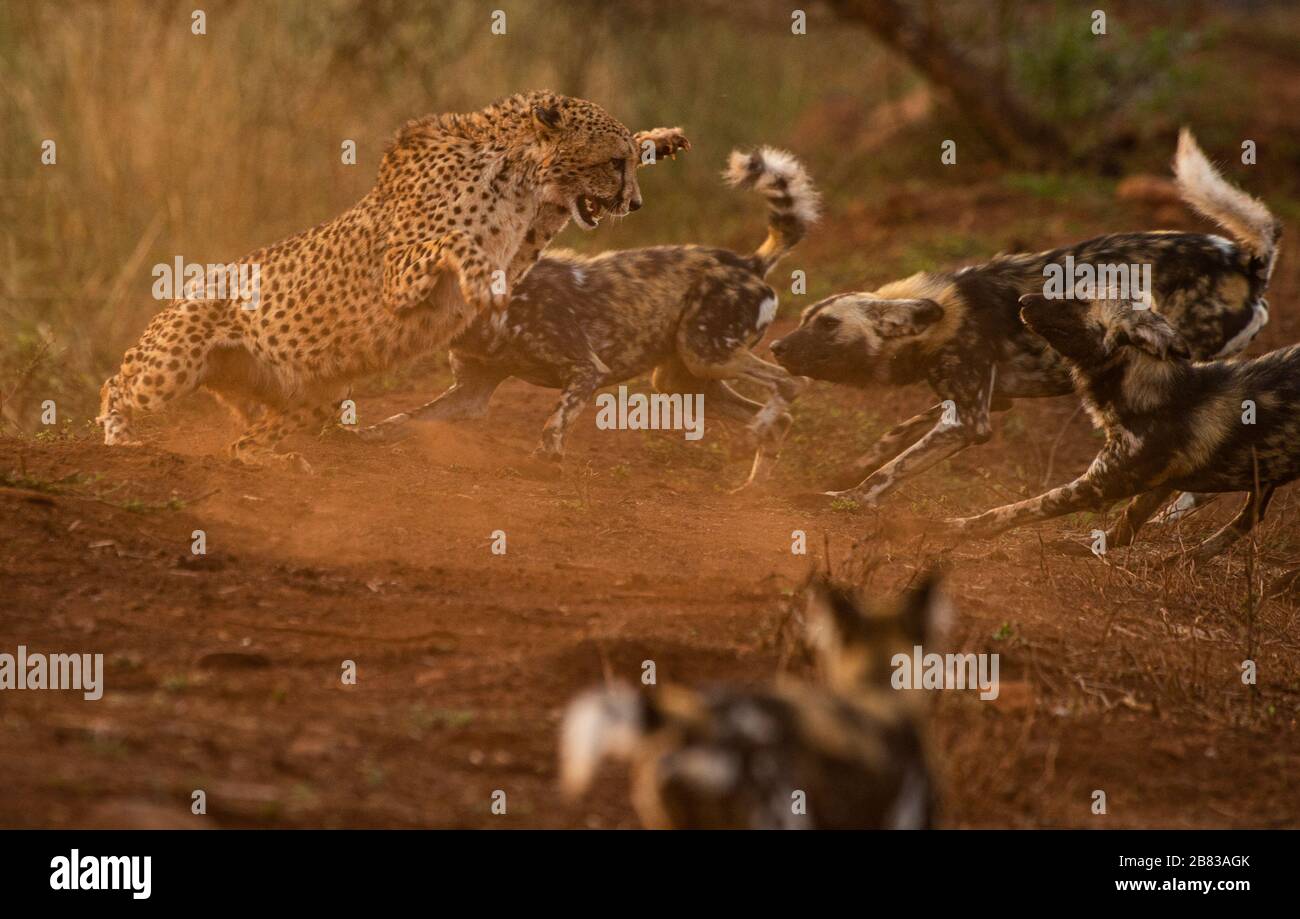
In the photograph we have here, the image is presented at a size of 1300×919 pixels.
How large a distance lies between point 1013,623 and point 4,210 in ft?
27.7

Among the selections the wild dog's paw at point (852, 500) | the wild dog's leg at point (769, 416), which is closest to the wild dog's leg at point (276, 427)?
the wild dog's leg at point (769, 416)

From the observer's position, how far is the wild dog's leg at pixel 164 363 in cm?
702

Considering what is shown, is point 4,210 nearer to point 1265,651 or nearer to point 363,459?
point 363,459

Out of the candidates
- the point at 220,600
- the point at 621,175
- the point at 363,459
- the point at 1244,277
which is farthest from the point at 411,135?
the point at 1244,277

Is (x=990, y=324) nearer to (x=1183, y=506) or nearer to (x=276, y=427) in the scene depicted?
(x=1183, y=506)

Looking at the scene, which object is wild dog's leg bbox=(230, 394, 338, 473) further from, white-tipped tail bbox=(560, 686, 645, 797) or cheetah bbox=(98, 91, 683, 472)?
white-tipped tail bbox=(560, 686, 645, 797)

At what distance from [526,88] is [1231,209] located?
7234mm

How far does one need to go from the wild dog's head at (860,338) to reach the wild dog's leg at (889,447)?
0.82 feet

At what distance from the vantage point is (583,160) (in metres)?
7.01

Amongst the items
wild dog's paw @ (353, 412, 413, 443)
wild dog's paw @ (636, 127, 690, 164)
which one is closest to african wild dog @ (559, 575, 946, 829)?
wild dog's paw @ (636, 127, 690, 164)

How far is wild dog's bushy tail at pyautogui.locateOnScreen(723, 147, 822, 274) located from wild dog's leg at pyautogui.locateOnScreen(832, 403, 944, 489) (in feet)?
3.92

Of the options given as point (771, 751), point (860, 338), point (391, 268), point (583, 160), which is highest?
point (583, 160)

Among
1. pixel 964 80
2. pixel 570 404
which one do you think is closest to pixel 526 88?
pixel 964 80

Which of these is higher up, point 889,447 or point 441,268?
point 441,268
